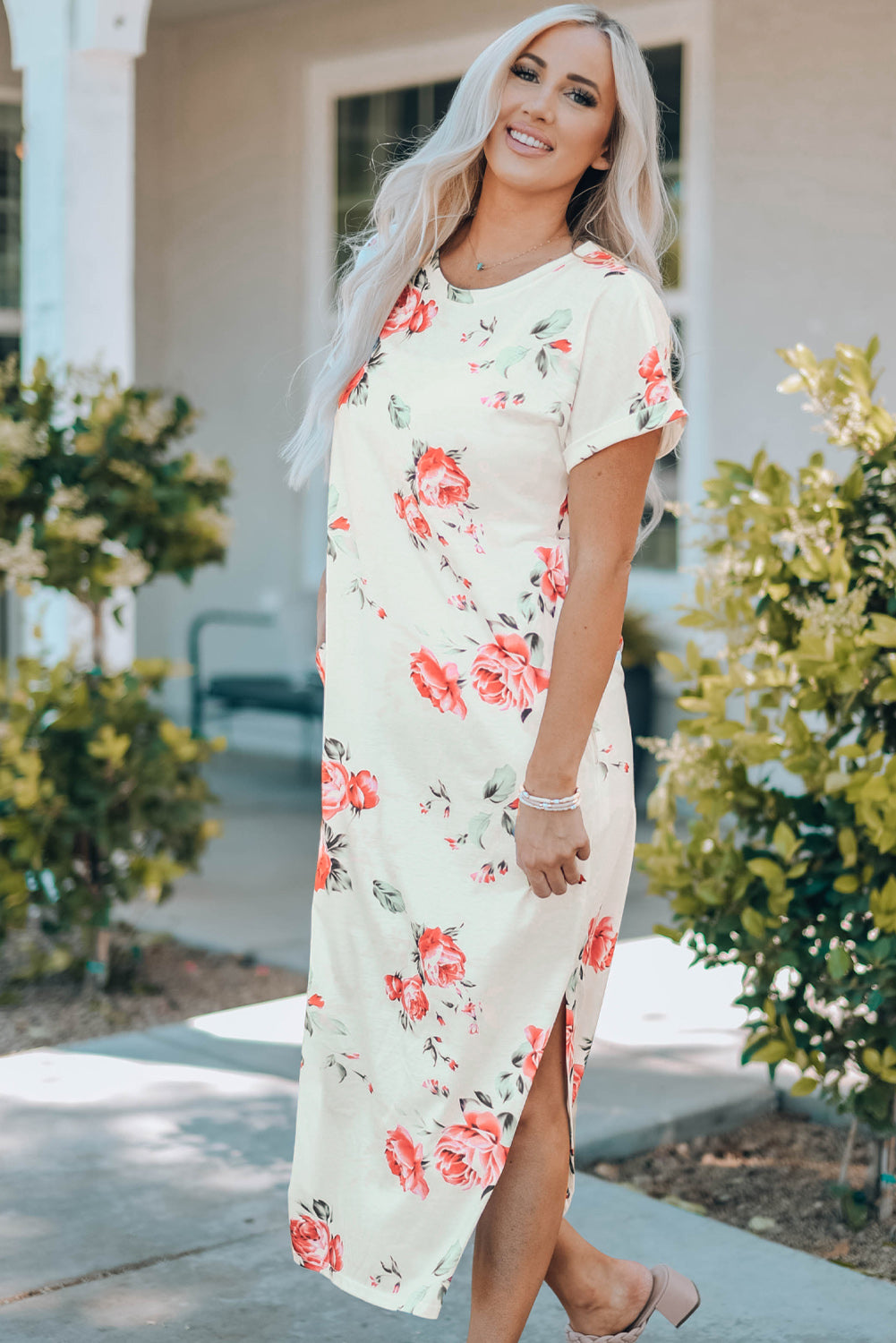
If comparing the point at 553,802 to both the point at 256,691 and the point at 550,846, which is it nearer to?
the point at 550,846

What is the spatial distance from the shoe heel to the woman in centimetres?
30

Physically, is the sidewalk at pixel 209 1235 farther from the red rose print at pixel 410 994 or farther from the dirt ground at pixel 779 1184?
the red rose print at pixel 410 994

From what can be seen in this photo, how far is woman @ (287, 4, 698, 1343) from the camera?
2.01 metres

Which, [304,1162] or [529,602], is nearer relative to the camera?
[529,602]

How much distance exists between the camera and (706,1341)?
8.04 feet

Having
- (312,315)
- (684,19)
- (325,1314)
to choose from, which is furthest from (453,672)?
(312,315)

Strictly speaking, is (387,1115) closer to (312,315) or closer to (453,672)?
(453,672)

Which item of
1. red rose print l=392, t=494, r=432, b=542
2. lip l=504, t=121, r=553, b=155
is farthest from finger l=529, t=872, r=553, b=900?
lip l=504, t=121, r=553, b=155

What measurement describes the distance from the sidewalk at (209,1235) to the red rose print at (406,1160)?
1.56 ft

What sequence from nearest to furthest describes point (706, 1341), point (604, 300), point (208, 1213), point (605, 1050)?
point (604, 300)
point (706, 1341)
point (208, 1213)
point (605, 1050)

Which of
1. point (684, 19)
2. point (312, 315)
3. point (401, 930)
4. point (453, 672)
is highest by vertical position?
point (684, 19)

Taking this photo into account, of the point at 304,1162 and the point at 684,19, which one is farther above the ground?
the point at 684,19

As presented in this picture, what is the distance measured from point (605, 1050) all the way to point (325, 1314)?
141 cm

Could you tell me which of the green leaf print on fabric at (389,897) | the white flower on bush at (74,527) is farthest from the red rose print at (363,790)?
the white flower on bush at (74,527)
